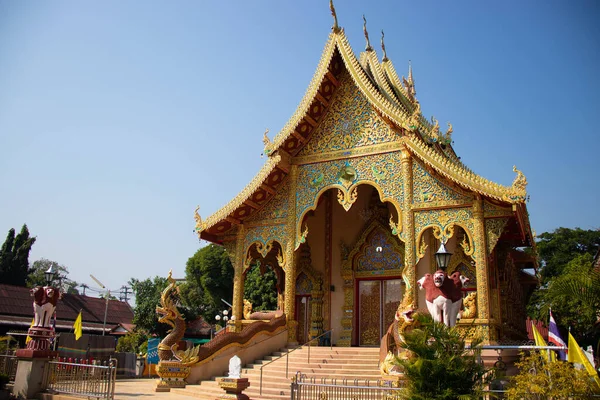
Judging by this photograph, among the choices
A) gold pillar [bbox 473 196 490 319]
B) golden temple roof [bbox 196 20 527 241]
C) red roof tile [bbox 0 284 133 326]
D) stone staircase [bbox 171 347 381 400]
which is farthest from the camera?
red roof tile [bbox 0 284 133 326]

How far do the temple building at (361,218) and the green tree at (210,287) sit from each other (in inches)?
715

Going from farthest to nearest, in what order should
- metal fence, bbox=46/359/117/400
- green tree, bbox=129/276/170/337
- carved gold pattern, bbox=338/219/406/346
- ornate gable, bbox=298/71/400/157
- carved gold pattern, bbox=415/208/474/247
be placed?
1. green tree, bbox=129/276/170/337
2. carved gold pattern, bbox=338/219/406/346
3. ornate gable, bbox=298/71/400/157
4. carved gold pattern, bbox=415/208/474/247
5. metal fence, bbox=46/359/117/400

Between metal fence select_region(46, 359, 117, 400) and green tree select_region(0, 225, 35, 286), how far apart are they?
83.2 feet

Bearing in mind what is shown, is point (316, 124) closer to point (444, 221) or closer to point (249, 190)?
point (249, 190)

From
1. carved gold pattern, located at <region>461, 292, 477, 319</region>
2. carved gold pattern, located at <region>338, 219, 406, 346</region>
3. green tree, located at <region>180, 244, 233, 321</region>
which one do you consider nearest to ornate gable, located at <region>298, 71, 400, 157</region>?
carved gold pattern, located at <region>338, 219, 406, 346</region>

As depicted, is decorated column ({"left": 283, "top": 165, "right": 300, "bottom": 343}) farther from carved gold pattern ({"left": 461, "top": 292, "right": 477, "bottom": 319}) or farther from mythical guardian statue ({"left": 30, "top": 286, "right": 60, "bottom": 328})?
mythical guardian statue ({"left": 30, "top": 286, "right": 60, "bottom": 328})

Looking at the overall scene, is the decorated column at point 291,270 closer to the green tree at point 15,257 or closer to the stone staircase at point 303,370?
the stone staircase at point 303,370

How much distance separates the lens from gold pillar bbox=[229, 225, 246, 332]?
549 inches

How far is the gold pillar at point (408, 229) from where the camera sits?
1205cm

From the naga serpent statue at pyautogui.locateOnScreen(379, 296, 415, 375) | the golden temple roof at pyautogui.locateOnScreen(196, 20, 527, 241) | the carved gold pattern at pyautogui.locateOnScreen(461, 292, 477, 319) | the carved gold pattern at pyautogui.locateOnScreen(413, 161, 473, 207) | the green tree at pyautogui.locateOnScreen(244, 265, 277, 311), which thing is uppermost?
the golden temple roof at pyautogui.locateOnScreen(196, 20, 527, 241)

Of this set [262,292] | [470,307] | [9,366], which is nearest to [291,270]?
[470,307]

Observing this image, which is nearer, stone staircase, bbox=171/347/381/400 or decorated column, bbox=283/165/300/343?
stone staircase, bbox=171/347/381/400

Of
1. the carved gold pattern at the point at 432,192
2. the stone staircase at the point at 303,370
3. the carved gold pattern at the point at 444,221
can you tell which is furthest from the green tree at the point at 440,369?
the carved gold pattern at the point at 432,192

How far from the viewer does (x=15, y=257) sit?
32.4 metres
